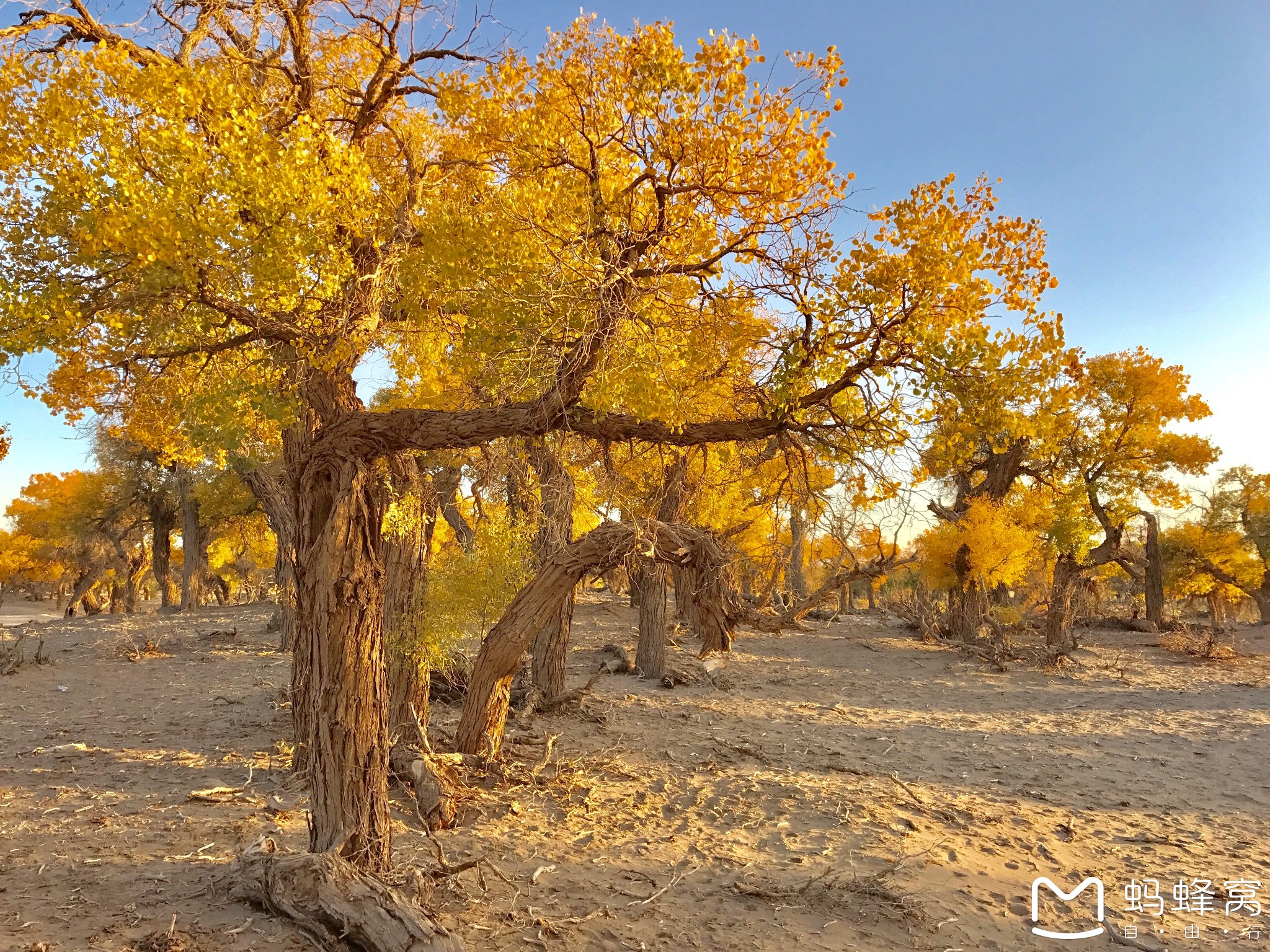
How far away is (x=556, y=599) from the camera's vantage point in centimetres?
668

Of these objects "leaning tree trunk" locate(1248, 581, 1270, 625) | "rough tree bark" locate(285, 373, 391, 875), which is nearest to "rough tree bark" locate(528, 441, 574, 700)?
"rough tree bark" locate(285, 373, 391, 875)

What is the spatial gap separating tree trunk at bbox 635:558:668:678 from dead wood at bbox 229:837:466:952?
8.99 meters

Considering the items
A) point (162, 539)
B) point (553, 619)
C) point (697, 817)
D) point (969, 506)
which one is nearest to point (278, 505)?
point (553, 619)

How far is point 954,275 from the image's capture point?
16.4 ft

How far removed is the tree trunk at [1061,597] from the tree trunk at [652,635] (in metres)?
11.3

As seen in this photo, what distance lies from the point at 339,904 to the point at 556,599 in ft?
10.8

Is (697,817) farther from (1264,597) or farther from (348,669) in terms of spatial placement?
(1264,597)

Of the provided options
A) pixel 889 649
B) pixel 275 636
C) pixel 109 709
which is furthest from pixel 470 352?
pixel 889 649

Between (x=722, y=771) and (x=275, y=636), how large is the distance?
13697 millimetres

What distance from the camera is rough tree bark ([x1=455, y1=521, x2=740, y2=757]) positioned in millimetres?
6266

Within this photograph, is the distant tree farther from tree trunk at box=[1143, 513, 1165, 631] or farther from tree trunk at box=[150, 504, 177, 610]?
tree trunk at box=[150, 504, 177, 610]

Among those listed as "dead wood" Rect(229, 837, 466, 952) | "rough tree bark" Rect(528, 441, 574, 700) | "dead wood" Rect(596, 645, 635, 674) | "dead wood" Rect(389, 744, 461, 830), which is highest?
"rough tree bark" Rect(528, 441, 574, 700)

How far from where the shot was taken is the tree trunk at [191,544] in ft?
70.6

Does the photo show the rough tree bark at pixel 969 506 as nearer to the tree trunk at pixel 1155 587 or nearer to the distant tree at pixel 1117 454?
the distant tree at pixel 1117 454
